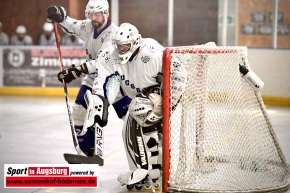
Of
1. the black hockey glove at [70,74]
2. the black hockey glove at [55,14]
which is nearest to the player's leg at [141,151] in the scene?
the black hockey glove at [70,74]

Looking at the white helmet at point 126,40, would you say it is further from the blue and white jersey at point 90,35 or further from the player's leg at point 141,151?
the blue and white jersey at point 90,35

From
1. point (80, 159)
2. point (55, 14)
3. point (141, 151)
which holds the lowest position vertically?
point (80, 159)

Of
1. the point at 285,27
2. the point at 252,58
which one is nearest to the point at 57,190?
the point at 252,58

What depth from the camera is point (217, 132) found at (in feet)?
21.3

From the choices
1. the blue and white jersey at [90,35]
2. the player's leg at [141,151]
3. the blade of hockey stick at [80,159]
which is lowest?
the blade of hockey stick at [80,159]

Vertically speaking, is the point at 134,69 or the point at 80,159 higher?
the point at 134,69

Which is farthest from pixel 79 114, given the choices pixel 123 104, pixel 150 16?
pixel 150 16

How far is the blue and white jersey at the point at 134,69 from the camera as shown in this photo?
594 cm

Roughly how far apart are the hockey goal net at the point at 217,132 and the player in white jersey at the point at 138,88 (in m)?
0.14

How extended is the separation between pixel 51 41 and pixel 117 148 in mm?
6458

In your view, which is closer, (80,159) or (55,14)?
(80,159)

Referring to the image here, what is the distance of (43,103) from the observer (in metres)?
13.0

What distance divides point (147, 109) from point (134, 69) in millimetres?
368

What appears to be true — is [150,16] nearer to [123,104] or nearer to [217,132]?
[123,104]
